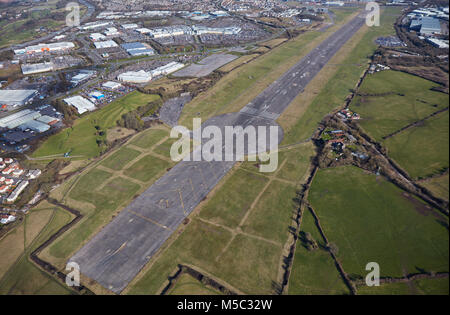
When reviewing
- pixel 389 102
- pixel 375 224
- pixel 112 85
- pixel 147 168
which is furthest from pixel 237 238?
pixel 112 85

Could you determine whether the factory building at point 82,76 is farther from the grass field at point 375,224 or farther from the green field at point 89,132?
the grass field at point 375,224

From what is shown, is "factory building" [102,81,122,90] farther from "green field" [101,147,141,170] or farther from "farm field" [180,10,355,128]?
"green field" [101,147,141,170]

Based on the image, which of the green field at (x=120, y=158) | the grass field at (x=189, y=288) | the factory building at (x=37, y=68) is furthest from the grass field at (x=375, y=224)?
the factory building at (x=37, y=68)

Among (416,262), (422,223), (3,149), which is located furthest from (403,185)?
(3,149)

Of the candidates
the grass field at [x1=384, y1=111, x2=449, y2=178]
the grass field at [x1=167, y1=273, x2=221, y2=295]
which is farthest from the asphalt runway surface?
the grass field at [x1=384, y1=111, x2=449, y2=178]

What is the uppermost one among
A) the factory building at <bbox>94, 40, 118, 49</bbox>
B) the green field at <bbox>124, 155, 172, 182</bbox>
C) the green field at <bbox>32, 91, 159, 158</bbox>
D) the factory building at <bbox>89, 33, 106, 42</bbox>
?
the factory building at <bbox>89, 33, 106, 42</bbox>
